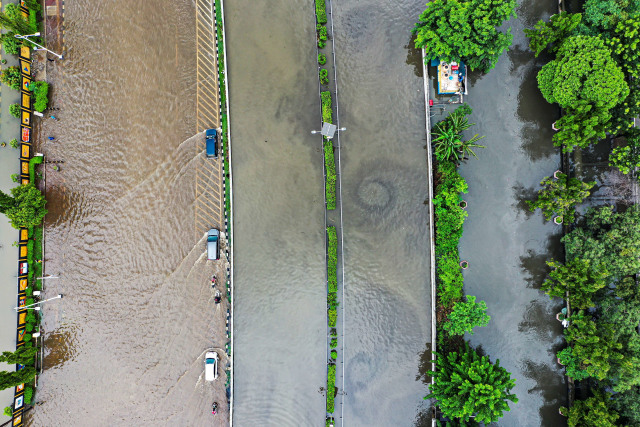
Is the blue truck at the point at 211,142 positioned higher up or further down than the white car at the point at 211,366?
higher up

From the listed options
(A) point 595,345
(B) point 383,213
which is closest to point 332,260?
(B) point 383,213

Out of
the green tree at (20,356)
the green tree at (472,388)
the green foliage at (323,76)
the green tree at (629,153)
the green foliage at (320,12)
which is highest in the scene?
the green foliage at (320,12)

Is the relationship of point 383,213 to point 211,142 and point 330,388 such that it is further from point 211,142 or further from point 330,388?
point 211,142

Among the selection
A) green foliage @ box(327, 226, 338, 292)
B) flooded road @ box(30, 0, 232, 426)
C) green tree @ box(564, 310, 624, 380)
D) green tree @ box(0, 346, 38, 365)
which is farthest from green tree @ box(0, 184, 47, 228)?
green tree @ box(564, 310, 624, 380)

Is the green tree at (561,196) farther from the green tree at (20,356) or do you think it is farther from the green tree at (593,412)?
the green tree at (20,356)

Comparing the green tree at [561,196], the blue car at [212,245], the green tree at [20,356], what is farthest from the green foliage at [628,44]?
the green tree at [20,356]

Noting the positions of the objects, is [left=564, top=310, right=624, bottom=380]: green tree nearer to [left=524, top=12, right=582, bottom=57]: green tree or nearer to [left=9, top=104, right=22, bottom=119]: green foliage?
[left=524, top=12, right=582, bottom=57]: green tree
